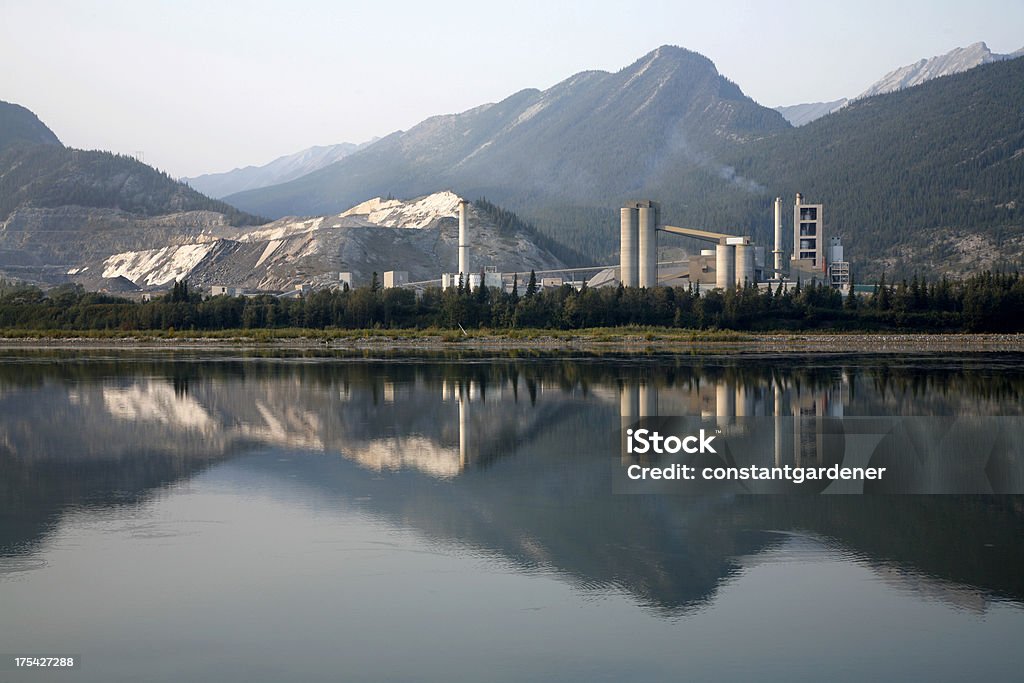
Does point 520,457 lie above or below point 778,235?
below

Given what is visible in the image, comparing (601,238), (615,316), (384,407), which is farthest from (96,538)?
(601,238)

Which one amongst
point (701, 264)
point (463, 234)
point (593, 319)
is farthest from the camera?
point (463, 234)

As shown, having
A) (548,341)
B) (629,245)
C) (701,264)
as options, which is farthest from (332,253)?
(548,341)

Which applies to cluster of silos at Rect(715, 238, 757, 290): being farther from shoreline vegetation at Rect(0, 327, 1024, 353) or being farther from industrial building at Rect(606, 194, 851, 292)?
shoreline vegetation at Rect(0, 327, 1024, 353)

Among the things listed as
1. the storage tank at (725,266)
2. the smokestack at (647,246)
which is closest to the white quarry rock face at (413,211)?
the smokestack at (647,246)

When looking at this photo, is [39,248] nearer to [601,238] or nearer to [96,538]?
[601,238]
